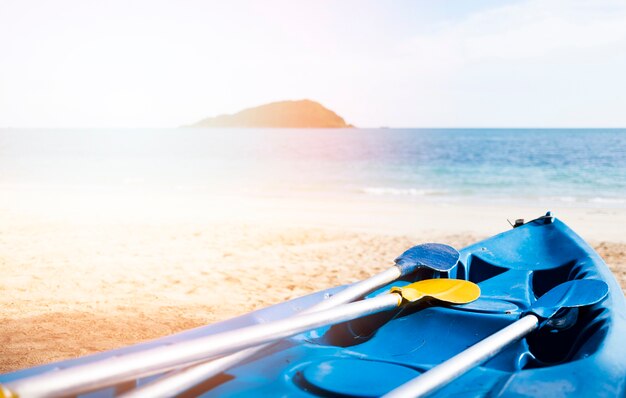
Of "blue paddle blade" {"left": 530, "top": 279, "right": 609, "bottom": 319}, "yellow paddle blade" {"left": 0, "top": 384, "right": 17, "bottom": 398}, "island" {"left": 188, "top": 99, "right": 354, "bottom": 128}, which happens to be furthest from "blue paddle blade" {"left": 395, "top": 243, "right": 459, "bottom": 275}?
"island" {"left": 188, "top": 99, "right": 354, "bottom": 128}

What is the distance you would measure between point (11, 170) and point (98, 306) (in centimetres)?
2102

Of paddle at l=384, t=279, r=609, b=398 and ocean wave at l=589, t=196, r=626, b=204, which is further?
ocean wave at l=589, t=196, r=626, b=204

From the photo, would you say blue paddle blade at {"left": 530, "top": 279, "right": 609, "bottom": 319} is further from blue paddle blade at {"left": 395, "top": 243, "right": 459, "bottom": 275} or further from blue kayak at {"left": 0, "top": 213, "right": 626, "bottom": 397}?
blue paddle blade at {"left": 395, "top": 243, "right": 459, "bottom": 275}

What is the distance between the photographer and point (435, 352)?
94.0 inches

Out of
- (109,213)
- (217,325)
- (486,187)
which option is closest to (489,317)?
(217,325)

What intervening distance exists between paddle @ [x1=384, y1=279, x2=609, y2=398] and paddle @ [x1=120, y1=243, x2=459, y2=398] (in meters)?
0.60

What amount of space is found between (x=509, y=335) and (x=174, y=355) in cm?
129

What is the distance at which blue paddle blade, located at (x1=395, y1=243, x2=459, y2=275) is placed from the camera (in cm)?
306

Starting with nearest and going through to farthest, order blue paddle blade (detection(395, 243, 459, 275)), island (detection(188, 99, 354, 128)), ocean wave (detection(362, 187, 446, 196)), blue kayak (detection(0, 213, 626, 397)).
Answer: blue kayak (detection(0, 213, 626, 397))
blue paddle blade (detection(395, 243, 459, 275))
ocean wave (detection(362, 187, 446, 196))
island (detection(188, 99, 354, 128))

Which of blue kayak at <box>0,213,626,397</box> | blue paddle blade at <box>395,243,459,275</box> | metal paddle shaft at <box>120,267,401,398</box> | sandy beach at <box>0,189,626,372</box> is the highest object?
blue paddle blade at <box>395,243,459,275</box>

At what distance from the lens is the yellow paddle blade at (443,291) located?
8.55 ft

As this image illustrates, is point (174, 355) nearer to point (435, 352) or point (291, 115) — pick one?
point (435, 352)

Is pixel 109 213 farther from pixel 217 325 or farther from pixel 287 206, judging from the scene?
pixel 217 325

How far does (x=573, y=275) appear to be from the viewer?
328 cm
